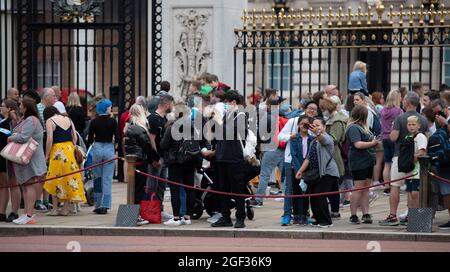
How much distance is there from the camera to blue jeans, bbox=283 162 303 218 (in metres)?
19.1

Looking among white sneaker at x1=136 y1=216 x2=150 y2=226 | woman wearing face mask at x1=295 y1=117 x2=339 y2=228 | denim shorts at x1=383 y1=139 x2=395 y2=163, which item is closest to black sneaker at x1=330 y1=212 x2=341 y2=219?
woman wearing face mask at x1=295 y1=117 x2=339 y2=228

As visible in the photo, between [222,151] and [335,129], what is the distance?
2329mm

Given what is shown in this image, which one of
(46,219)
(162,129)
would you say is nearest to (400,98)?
(162,129)

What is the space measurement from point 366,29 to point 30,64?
6.36 meters

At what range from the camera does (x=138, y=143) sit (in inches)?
779

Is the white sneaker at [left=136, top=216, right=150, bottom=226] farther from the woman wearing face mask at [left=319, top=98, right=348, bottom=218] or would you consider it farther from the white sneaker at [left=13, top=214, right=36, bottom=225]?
the woman wearing face mask at [left=319, top=98, right=348, bottom=218]

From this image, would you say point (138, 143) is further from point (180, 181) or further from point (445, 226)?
point (445, 226)

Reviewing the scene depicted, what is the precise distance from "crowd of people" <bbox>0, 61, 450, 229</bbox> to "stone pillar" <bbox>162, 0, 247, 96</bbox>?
239 cm

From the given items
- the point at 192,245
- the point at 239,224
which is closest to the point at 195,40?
the point at 239,224

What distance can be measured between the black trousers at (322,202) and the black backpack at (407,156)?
984mm

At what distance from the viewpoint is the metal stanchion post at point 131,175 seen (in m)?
19.0

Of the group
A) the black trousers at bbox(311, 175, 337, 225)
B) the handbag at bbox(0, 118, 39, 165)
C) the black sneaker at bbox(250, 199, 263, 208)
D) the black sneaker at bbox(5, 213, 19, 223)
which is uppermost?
the handbag at bbox(0, 118, 39, 165)

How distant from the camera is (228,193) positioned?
1875 centimetres
